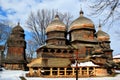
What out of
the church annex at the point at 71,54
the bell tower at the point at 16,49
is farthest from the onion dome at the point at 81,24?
the bell tower at the point at 16,49

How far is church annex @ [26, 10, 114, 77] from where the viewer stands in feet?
98.6

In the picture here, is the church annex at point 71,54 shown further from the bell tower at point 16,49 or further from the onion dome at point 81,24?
the bell tower at point 16,49

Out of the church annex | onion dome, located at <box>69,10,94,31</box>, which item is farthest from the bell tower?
onion dome, located at <box>69,10,94,31</box>

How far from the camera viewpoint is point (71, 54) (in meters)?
34.2

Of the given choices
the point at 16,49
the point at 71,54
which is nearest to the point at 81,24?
the point at 71,54

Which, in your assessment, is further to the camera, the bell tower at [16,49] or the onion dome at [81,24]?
the bell tower at [16,49]

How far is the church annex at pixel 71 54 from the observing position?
3006cm

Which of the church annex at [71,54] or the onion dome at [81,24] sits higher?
the onion dome at [81,24]

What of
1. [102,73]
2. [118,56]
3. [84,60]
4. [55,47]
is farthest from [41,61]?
[118,56]

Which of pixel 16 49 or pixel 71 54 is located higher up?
pixel 16 49

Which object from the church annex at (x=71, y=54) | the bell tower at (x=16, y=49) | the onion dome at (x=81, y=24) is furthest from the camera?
the bell tower at (x=16, y=49)

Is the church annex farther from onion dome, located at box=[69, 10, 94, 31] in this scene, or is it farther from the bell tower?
the bell tower

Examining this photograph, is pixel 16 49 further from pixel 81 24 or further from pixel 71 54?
pixel 81 24

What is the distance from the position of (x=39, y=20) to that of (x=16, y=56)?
8.37 meters
